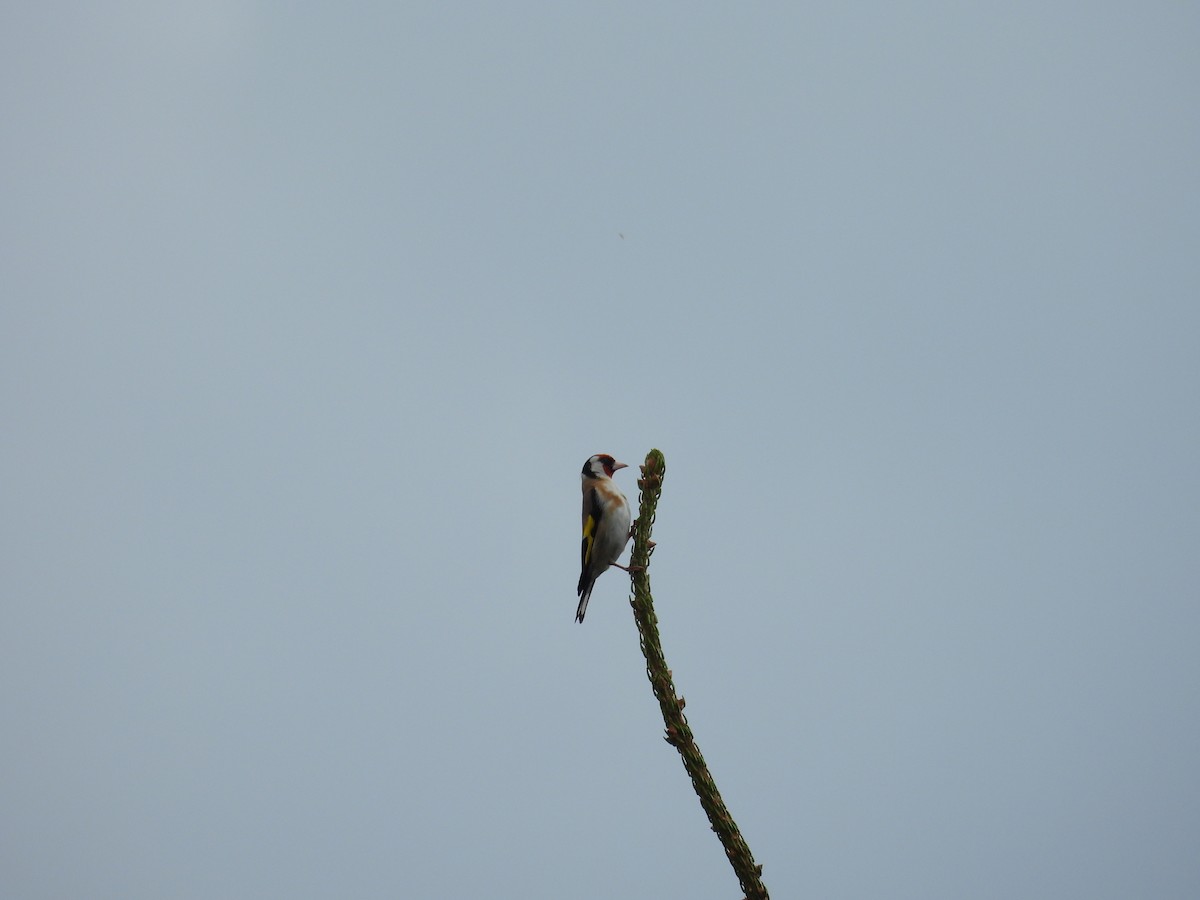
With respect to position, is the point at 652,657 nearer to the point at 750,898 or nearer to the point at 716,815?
the point at 716,815

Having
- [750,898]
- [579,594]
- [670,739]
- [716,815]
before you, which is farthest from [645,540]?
[579,594]

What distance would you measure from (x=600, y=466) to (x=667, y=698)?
4411mm

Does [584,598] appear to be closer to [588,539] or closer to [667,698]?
[588,539]

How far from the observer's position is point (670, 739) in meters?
4.92

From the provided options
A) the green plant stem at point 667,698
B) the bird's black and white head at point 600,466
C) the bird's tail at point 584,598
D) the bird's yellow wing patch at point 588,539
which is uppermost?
the bird's black and white head at point 600,466

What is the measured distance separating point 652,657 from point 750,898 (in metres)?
1.33

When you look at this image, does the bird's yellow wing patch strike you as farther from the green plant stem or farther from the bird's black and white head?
the green plant stem

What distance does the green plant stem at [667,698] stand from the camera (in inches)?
178

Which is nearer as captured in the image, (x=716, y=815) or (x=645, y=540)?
(x=716, y=815)

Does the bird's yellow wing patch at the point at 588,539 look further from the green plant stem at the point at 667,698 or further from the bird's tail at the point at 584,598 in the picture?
the green plant stem at the point at 667,698

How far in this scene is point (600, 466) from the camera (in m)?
9.20

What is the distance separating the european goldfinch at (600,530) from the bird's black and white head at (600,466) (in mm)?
241

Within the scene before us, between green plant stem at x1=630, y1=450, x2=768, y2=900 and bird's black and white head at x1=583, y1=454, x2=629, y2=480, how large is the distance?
322 centimetres

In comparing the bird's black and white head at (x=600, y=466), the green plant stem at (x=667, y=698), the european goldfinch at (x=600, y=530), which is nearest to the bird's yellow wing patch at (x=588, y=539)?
the european goldfinch at (x=600, y=530)
